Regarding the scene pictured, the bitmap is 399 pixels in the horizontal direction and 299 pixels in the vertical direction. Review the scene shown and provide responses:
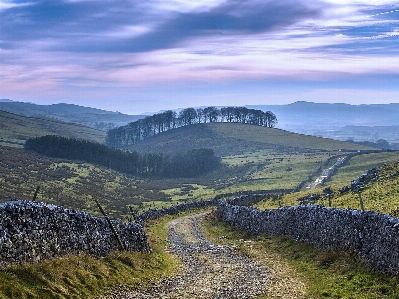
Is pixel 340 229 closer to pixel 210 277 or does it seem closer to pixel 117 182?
pixel 210 277

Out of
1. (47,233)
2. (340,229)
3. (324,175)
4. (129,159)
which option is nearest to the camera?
(47,233)

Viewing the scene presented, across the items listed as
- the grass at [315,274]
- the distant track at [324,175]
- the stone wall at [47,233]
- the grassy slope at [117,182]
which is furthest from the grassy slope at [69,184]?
the stone wall at [47,233]

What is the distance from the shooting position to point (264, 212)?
3475cm

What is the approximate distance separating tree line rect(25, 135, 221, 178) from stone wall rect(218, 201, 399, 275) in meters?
113

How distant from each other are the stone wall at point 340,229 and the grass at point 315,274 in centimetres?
51

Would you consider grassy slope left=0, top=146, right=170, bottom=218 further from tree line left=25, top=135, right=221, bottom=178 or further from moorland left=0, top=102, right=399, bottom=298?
tree line left=25, top=135, right=221, bottom=178

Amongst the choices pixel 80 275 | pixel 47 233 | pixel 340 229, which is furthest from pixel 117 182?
pixel 80 275

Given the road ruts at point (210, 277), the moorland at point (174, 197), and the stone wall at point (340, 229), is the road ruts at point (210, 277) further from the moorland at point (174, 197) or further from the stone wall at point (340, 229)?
the stone wall at point (340, 229)

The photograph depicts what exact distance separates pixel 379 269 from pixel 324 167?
93.5 m

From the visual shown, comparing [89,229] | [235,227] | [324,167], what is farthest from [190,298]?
[324,167]

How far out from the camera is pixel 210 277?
21.1 m

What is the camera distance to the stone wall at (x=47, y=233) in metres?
14.6

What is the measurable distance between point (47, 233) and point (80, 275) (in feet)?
7.22

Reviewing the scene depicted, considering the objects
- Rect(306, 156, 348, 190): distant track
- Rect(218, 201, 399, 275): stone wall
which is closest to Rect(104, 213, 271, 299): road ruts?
Rect(218, 201, 399, 275): stone wall
